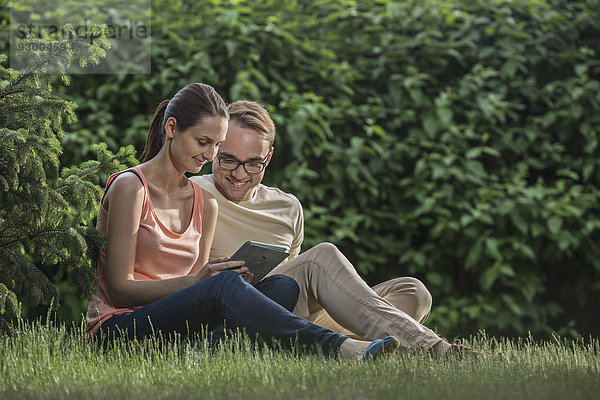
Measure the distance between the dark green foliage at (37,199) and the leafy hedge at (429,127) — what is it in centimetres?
183

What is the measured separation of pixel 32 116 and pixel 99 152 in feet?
1.54

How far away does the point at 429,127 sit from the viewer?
5871 mm

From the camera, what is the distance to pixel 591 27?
6387 millimetres

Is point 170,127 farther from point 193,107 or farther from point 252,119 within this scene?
point 252,119

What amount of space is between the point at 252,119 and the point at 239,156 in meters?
0.22

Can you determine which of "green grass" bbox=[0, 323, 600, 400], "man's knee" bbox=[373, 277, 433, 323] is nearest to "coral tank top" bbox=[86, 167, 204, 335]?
"green grass" bbox=[0, 323, 600, 400]

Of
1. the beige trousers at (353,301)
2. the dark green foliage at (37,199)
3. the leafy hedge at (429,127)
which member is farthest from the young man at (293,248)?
the leafy hedge at (429,127)

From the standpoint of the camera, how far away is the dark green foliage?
10.9 feet

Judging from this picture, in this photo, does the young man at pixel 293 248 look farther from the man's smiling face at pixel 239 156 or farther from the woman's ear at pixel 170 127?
the woman's ear at pixel 170 127

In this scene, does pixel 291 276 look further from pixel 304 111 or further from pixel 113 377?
pixel 304 111

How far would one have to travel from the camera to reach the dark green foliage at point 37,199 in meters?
3.33

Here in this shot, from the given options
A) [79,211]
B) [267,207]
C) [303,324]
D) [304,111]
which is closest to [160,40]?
[304,111]

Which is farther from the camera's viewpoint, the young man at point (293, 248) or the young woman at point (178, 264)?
the young man at point (293, 248)

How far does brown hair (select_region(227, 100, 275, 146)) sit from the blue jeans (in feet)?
3.33
